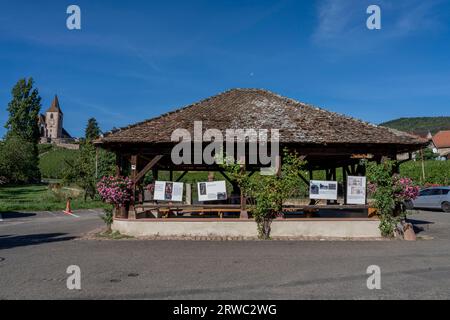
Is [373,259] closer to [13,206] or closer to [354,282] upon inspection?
[354,282]

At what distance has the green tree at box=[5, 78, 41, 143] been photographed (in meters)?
68.4

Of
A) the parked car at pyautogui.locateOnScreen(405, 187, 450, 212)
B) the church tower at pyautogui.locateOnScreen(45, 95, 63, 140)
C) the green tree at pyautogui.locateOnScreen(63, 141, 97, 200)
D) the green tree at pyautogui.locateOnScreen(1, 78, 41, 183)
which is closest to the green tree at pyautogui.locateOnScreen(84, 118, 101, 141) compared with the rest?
the green tree at pyautogui.locateOnScreen(1, 78, 41, 183)

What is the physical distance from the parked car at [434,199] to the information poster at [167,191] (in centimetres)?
1549

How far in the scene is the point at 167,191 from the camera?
13.6 meters

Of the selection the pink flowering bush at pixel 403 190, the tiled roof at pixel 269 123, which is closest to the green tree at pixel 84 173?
the tiled roof at pixel 269 123

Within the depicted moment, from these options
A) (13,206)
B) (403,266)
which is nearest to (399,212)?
(403,266)

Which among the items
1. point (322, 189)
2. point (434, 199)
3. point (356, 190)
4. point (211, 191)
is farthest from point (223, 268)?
point (434, 199)

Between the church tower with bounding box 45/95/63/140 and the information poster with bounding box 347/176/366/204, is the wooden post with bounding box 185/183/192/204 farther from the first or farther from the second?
the church tower with bounding box 45/95/63/140

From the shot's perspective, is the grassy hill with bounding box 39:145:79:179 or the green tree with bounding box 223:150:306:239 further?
the grassy hill with bounding box 39:145:79:179

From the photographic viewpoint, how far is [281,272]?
24.0 ft

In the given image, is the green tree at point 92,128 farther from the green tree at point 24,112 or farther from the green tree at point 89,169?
the green tree at point 89,169

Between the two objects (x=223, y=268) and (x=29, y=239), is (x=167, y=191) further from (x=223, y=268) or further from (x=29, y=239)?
(x=223, y=268)

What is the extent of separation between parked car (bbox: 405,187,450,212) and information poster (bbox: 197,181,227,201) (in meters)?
14.2
